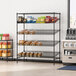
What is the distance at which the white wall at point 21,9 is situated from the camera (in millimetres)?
9422

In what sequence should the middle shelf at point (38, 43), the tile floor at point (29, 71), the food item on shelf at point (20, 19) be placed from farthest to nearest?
the food item on shelf at point (20, 19) → the middle shelf at point (38, 43) → the tile floor at point (29, 71)

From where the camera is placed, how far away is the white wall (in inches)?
371

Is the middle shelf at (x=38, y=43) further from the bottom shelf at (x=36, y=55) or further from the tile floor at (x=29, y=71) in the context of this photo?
the tile floor at (x=29, y=71)

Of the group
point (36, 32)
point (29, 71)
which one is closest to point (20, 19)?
point (36, 32)

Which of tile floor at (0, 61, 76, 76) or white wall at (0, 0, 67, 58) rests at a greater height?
white wall at (0, 0, 67, 58)

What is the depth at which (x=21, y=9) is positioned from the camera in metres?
9.80

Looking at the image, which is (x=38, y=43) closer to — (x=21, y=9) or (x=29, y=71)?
(x=21, y=9)

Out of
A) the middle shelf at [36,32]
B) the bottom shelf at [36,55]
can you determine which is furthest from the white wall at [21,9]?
the bottom shelf at [36,55]

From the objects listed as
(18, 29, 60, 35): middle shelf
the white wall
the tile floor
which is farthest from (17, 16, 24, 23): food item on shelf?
the tile floor

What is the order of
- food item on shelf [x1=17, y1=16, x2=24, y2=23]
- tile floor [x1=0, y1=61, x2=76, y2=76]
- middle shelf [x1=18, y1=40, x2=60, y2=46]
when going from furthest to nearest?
food item on shelf [x1=17, y1=16, x2=24, y2=23]
middle shelf [x1=18, y1=40, x2=60, y2=46]
tile floor [x1=0, y1=61, x2=76, y2=76]

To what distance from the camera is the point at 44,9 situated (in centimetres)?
957

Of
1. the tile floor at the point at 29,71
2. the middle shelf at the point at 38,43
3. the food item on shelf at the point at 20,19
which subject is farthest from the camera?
the food item on shelf at the point at 20,19

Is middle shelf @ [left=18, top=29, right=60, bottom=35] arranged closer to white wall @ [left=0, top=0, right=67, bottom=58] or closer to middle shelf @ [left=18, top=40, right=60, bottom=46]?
middle shelf @ [left=18, top=40, right=60, bottom=46]

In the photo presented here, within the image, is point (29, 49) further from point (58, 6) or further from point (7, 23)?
point (58, 6)
